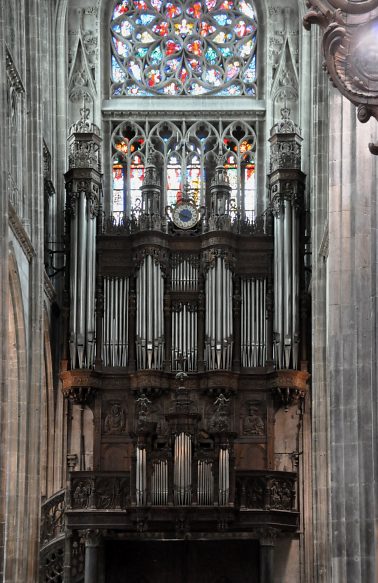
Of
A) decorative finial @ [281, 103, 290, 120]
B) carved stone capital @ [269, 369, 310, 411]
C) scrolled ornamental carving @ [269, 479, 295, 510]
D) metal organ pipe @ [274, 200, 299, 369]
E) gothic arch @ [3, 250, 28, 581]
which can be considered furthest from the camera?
decorative finial @ [281, 103, 290, 120]

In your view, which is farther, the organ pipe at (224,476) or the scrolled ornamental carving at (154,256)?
the scrolled ornamental carving at (154,256)

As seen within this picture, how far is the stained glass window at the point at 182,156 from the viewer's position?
4100 centimetres

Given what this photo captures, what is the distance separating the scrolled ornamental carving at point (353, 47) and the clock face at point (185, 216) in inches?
1102

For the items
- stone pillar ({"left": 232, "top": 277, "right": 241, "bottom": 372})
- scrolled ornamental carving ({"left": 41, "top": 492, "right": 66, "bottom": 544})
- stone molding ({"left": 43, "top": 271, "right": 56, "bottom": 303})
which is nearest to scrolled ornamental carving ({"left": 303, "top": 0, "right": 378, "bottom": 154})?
scrolled ornamental carving ({"left": 41, "top": 492, "right": 66, "bottom": 544})

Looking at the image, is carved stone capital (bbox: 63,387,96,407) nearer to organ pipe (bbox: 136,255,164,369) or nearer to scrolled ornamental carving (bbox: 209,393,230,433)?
organ pipe (bbox: 136,255,164,369)

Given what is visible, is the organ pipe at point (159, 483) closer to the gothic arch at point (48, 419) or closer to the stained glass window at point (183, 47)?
the gothic arch at point (48, 419)

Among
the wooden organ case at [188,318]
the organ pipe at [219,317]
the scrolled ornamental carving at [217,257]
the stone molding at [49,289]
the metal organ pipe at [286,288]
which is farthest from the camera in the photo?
the scrolled ornamental carving at [217,257]

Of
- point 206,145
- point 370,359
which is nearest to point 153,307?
point 206,145

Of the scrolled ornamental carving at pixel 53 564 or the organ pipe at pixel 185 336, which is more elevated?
the organ pipe at pixel 185 336

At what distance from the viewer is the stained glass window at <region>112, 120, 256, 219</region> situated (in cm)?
4100

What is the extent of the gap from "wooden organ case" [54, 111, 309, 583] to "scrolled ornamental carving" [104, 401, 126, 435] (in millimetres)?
26

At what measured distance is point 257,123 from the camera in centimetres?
4109

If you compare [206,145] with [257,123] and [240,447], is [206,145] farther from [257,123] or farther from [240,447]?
[240,447]

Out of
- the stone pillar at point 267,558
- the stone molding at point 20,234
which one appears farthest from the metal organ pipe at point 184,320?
the stone pillar at point 267,558
